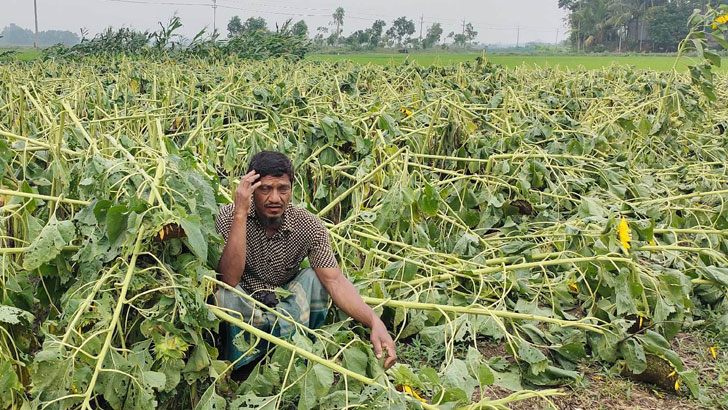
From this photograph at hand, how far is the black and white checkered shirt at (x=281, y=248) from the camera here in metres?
2.35

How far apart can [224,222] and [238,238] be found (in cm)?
19

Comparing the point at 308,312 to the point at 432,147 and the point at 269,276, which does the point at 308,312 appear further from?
the point at 432,147

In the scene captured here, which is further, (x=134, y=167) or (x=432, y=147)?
(x=432, y=147)

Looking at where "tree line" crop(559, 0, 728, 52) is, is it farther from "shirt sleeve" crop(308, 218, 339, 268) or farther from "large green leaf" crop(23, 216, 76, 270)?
"large green leaf" crop(23, 216, 76, 270)

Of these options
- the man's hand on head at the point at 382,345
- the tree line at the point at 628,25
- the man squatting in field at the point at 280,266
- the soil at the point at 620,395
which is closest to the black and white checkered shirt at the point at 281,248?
the man squatting in field at the point at 280,266

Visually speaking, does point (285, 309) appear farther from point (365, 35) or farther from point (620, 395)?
point (365, 35)

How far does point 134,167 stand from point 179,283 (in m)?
0.42

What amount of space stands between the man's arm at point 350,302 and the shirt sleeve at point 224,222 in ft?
1.07

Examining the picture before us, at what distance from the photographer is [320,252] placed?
2.36 metres

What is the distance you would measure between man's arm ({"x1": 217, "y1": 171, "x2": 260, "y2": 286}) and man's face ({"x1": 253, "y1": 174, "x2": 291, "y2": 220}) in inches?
4.2

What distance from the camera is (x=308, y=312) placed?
2352 mm

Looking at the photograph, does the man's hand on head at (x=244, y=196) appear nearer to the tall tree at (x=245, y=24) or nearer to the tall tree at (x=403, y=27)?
the tall tree at (x=245, y=24)

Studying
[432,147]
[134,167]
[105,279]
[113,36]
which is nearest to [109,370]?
[105,279]

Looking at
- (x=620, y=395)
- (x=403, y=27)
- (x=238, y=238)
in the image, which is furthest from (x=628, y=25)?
(x=238, y=238)
